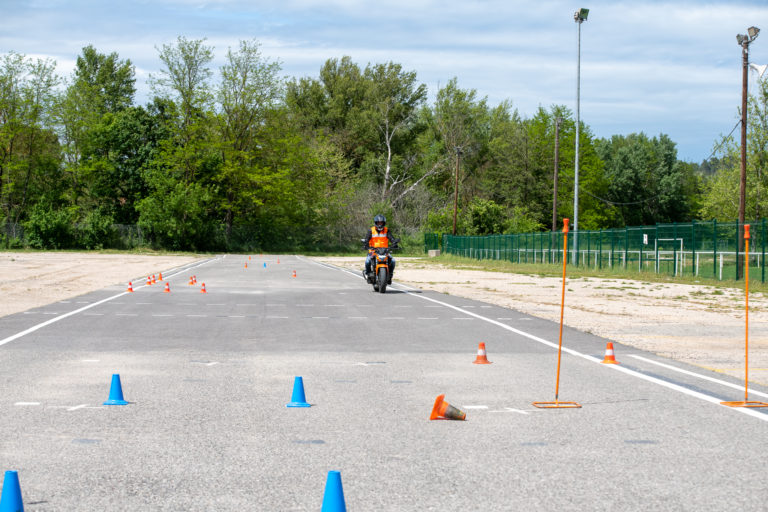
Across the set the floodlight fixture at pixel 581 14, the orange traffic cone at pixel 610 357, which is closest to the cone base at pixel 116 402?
the orange traffic cone at pixel 610 357

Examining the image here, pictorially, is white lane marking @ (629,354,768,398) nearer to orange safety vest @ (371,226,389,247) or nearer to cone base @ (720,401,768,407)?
cone base @ (720,401,768,407)

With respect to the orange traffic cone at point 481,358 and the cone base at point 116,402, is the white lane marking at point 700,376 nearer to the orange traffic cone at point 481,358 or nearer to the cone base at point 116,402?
the orange traffic cone at point 481,358

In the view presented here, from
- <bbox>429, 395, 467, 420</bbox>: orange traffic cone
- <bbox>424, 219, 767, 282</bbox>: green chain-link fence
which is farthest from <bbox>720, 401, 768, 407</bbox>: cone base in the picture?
<bbox>424, 219, 767, 282</bbox>: green chain-link fence

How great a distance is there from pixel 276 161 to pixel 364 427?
3010 inches

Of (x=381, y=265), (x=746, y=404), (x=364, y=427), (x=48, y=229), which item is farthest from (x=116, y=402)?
(x=48, y=229)

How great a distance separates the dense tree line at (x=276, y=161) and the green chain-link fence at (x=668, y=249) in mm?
24450

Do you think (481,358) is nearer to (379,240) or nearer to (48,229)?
(379,240)

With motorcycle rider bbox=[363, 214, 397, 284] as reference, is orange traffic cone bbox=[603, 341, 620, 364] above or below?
below

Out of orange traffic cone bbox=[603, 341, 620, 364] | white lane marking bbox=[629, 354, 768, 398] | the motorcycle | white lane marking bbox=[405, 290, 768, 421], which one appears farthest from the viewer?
the motorcycle

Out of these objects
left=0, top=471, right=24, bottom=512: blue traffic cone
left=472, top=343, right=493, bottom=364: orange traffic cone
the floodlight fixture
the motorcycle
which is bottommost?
left=472, top=343, right=493, bottom=364: orange traffic cone

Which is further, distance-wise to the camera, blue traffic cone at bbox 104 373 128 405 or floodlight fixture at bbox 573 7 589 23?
floodlight fixture at bbox 573 7 589 23

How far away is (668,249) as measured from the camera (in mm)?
36750

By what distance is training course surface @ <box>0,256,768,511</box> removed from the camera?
509 centimetres

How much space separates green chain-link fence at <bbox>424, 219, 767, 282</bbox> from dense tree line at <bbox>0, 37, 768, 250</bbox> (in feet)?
80.2
